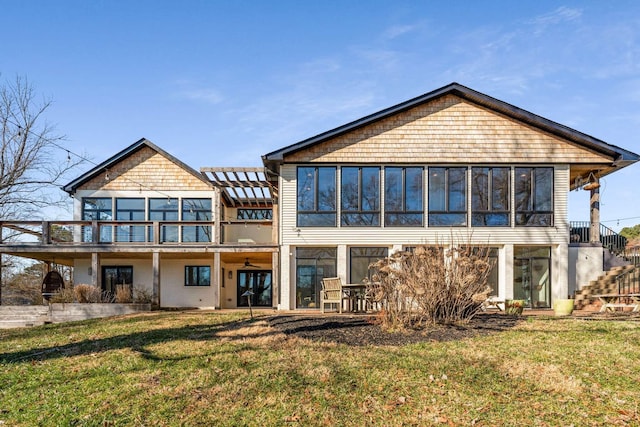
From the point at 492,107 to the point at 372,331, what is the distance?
10683mm

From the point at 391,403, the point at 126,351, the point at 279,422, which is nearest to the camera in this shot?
the point at 279,422

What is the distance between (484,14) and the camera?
14070 mm

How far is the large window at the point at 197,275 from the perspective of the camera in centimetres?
2020

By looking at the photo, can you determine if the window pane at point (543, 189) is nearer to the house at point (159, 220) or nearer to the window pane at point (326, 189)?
the window pane at point (326, 189)

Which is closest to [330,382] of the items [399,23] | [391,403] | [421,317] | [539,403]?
[391,403]

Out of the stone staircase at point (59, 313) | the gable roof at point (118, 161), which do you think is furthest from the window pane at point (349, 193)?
the stone staircase at point (59, 313)

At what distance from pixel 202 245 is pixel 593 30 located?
13490mm

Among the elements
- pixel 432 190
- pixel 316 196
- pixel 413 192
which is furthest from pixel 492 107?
pixel 316 196

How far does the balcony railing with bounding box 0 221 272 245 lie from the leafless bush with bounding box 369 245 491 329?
9698 millimetres

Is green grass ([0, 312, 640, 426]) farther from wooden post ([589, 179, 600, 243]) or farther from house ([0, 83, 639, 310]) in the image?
wooden post ([589, 179, 600, 243])

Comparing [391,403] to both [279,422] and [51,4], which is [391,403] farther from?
[51,4]

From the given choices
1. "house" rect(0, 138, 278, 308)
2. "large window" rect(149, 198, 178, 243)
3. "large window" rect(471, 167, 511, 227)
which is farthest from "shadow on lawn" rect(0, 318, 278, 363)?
"large window" rect(149, 198, 178, 243)

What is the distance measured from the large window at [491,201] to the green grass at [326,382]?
7987mm

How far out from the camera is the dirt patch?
27.2 feet
